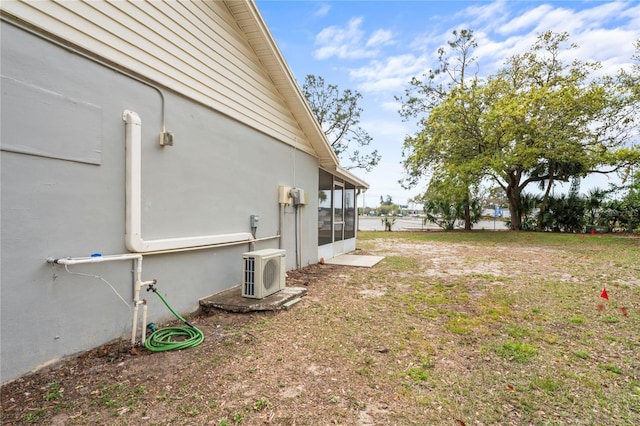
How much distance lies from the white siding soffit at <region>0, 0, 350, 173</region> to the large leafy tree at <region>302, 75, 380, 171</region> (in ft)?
49.0

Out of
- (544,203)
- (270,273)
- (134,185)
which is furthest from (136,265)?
(544,203)

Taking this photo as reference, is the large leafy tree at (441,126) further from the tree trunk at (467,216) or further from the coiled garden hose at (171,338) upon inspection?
the coiled garden hose at (171,338)

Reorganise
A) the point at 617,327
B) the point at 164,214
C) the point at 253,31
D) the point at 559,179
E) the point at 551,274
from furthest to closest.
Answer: the point at 559,179
the point at 551,274
the point at 253,31
the point at 617,327
the point at 164,214

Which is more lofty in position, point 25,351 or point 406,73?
point 406,73

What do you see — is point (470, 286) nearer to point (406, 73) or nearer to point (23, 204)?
point (23, 204)

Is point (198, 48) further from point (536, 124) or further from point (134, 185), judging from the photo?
point (536, 124)

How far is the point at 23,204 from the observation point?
2.29 m

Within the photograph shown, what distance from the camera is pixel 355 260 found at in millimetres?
8734

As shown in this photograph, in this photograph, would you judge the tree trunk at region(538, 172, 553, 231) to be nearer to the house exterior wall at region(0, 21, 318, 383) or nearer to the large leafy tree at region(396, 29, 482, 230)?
the large leafy tree at region(396, 29, 482, 230)

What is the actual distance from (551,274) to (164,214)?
25.7 feet

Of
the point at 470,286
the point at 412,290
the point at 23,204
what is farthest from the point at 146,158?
the point at 470,286

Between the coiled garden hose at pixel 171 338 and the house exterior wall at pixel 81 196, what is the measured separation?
246 mm

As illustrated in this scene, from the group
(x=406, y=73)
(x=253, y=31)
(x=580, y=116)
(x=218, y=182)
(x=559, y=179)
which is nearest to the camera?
(x=218, y=182)

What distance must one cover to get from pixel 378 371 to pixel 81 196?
299cm
